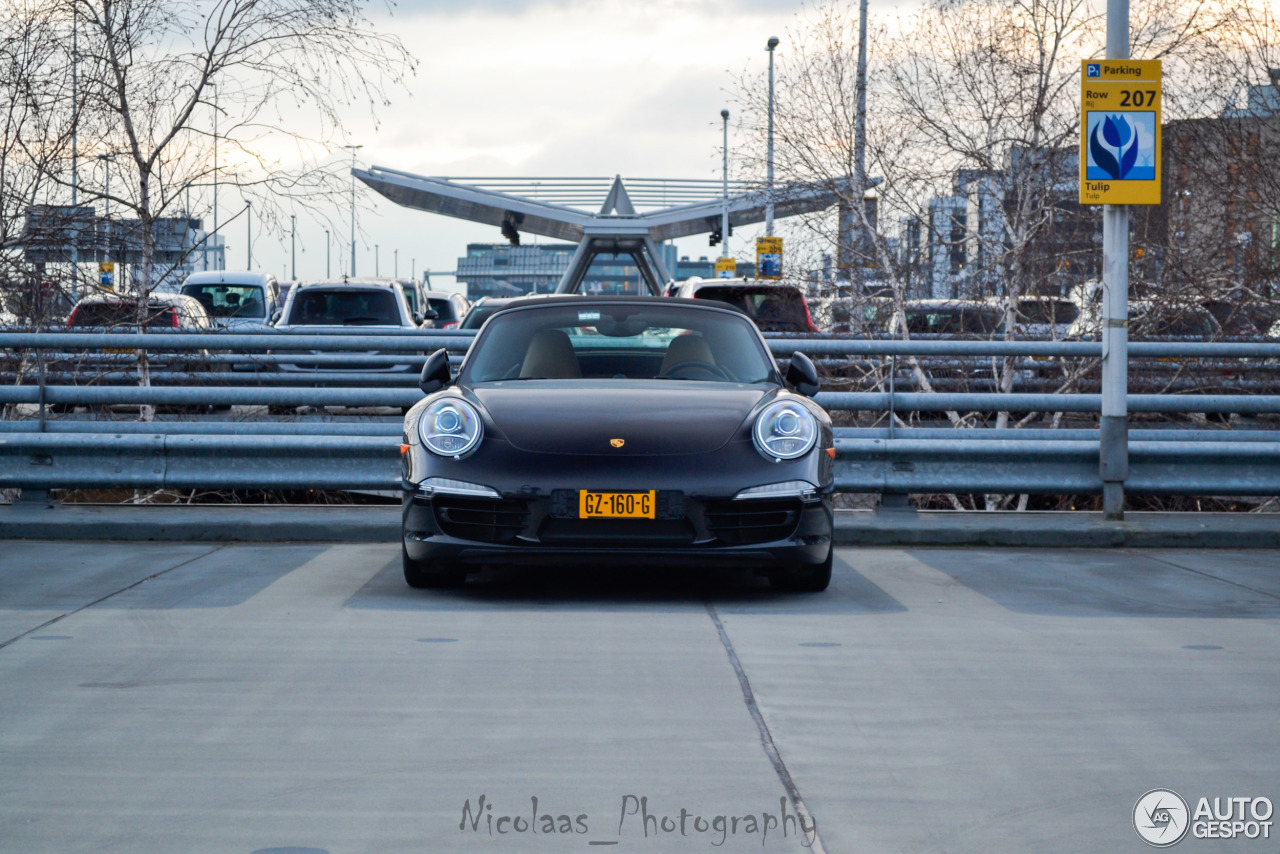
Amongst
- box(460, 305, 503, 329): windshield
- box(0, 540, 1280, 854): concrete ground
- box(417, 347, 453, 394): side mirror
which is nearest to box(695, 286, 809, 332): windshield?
box(460, 305, 503, 329): windshield

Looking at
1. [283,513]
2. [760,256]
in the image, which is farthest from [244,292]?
[283,513]

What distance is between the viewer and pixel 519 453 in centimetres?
621

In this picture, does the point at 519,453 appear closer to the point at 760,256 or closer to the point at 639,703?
the point at 639,703

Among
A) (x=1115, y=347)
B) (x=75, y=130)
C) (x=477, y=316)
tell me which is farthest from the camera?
(x=477, y=316)

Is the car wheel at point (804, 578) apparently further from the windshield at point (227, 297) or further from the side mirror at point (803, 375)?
the windshield at point (227, 297)

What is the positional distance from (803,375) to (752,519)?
1.07 meters

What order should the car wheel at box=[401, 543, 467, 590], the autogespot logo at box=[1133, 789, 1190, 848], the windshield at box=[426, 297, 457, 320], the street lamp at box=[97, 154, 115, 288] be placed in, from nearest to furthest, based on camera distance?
the autogespot logo at box=[1133, 789, 1190, 848] → the car wheel at box=[401, 543, 467, 590] → the street lamp at box=[97, 154, 115, 288] → the windshield at box=[426, 297, 457, 320]

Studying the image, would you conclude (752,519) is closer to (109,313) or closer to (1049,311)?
(1049,311)

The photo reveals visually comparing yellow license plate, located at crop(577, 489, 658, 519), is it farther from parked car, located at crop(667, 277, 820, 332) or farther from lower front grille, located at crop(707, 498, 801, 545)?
parked car, located at crop(667, 277, 820, 332)

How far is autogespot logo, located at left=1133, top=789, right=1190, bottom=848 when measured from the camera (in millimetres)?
3447

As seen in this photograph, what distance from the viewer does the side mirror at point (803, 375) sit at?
701 centimetres

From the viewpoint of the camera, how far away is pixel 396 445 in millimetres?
8492

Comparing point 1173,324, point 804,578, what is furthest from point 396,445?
point 1173,324

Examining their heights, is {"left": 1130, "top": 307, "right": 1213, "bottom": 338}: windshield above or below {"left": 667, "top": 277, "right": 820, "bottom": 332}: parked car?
below
